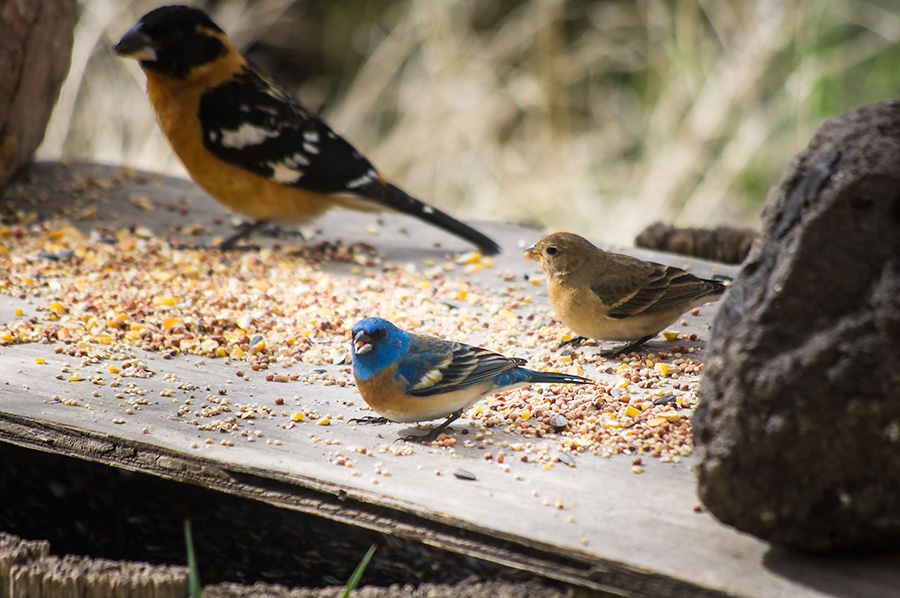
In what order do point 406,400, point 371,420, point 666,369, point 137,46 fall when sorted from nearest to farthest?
point 406,400 → point 371,420 → point 666,369 → point 137,46

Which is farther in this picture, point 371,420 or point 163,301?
point 163,301

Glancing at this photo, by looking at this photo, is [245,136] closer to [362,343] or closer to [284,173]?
[284,173]

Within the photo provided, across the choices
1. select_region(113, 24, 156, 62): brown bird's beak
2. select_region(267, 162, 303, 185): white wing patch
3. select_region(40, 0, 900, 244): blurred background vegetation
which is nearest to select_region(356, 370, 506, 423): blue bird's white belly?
select_region(267, 162, 303, 185): white wing patch

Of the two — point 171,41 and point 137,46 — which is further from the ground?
point 171,41

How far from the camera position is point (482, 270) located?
4070mm

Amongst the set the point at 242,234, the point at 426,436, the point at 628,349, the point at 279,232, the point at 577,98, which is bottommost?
the point at 426,436

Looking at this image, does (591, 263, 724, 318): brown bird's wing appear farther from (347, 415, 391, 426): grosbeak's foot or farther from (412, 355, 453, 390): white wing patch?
(347, 415, 391, 426): grosbeak's foot

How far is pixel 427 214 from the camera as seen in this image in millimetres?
4316

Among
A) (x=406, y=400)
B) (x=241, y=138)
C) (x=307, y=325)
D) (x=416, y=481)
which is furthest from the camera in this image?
(x=241, y=138)

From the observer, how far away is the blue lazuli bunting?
7.68 ft

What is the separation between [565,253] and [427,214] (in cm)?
146

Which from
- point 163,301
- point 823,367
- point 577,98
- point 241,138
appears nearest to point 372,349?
point 823,367

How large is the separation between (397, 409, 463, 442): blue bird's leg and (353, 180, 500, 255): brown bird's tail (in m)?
1.84

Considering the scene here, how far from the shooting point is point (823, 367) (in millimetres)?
1578
